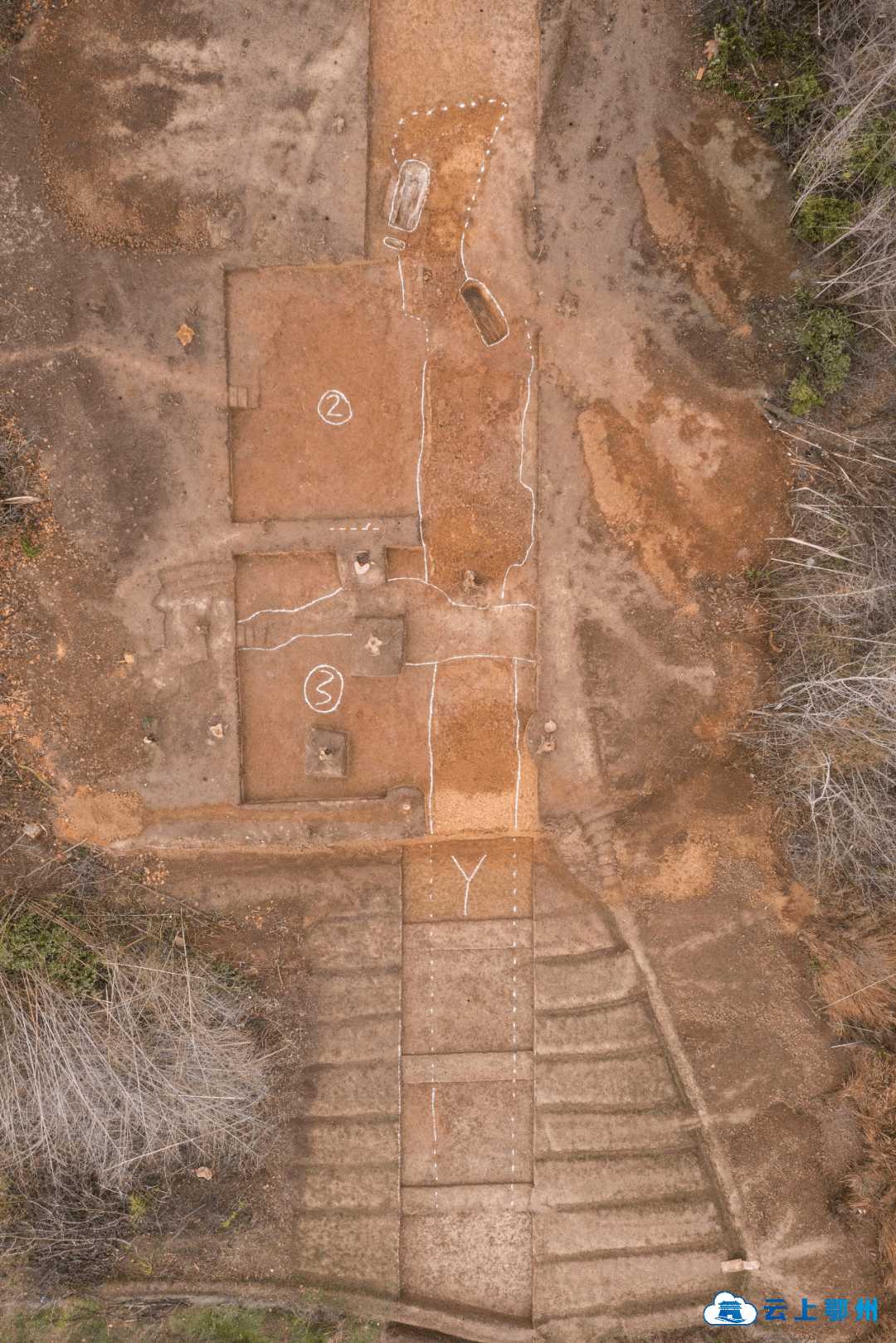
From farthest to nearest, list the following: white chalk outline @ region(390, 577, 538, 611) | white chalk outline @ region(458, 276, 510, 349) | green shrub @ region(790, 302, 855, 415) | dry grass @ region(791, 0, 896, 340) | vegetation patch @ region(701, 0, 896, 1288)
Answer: white chalk outline @ region(390, 577, 538, 611), white chalk outline @ region(458, 276, 510, 349), green shrub @ region(790, 302, 855, 415), vegetation patch @ region(701, 0, 896, 1288), dry grass @ region(791, 0, 896, 340)

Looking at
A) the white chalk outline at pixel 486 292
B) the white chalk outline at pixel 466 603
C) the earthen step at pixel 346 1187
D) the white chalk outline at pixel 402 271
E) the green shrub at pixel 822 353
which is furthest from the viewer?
the earthen step at pixel 346 1187

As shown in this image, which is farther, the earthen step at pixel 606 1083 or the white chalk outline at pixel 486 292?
the earthen step at pixel 606 1083

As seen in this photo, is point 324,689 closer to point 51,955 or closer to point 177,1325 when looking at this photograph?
point 51,955

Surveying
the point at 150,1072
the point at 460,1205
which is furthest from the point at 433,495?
the point at 460,1205

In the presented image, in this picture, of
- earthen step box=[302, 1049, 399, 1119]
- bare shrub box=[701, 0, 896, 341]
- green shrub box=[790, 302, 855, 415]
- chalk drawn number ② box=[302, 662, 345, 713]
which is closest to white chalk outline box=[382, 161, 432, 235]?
bare shrub box=[701, 0, 896, 341]

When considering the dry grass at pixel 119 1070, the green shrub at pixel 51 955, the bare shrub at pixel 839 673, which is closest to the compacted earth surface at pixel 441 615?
the bare shrub at pixel 839 673

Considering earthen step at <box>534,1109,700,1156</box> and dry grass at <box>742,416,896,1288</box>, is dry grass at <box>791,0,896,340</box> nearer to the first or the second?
dry grass at <box>742,416,896,1288</box>

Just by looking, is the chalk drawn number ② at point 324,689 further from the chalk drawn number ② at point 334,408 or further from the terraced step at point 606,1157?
the terraced step at point 606,1157
